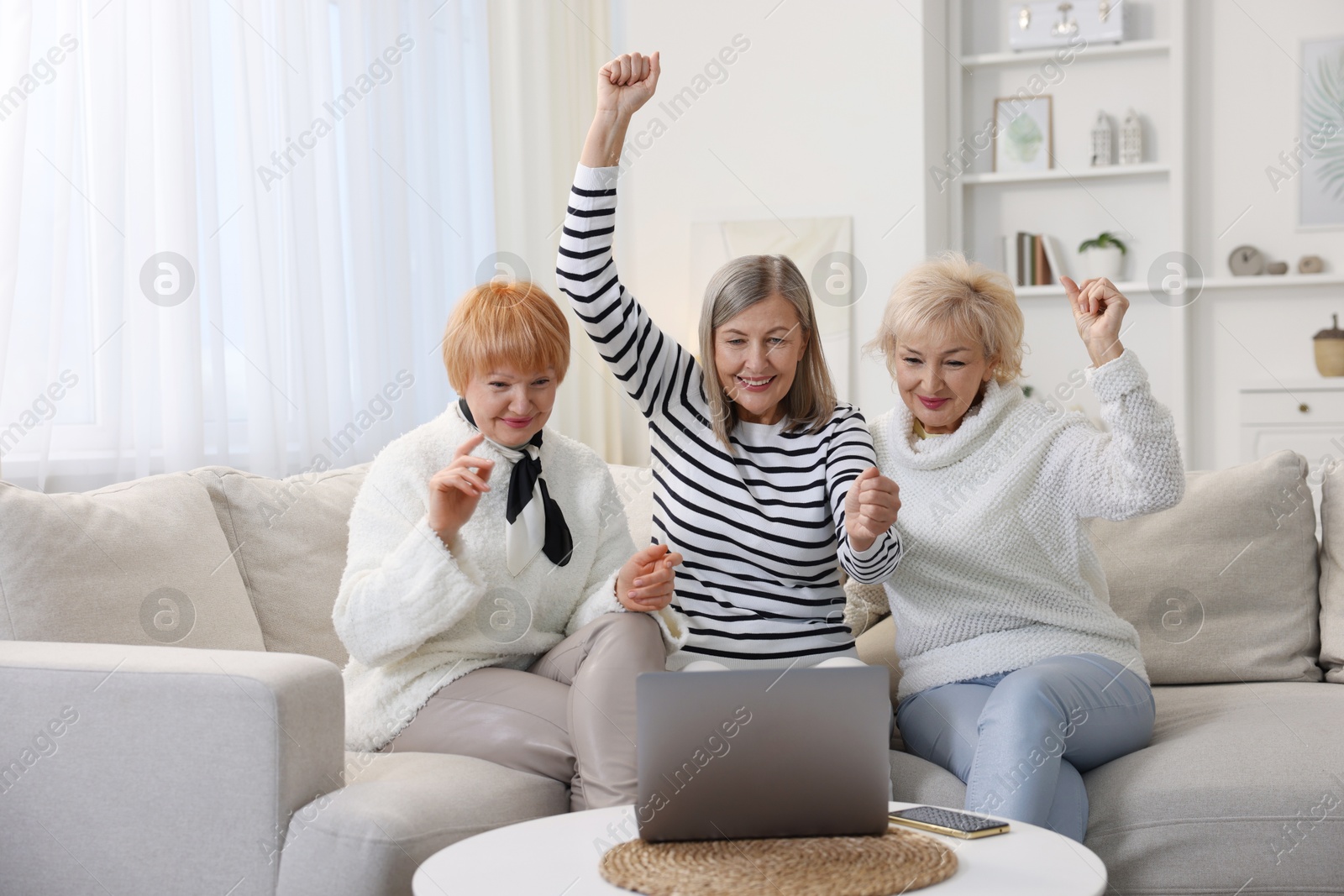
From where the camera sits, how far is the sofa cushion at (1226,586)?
6.70ft

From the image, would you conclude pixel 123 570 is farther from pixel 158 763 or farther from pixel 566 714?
pixel 566 714

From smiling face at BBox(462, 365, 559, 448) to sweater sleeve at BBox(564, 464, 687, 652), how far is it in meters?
0.20

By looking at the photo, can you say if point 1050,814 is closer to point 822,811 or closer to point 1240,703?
point 822,811

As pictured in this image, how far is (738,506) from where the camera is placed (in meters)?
1.78

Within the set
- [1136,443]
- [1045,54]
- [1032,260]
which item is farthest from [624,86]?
[1045,54]

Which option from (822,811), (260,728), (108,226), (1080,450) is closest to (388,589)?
(260,728)

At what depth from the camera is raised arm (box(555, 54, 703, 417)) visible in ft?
5.70

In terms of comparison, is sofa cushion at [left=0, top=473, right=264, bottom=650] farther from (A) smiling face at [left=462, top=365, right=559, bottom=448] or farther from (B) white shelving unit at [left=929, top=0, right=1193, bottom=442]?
(B) white shelving unit at [left=929, top=0, right=1193, bottom=442]

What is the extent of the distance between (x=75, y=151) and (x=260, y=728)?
4.59ft

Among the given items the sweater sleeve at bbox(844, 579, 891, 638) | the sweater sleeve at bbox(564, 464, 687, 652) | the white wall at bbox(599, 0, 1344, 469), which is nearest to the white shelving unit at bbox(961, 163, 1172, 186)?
the white wall at bbox(599, 0, 1344, 469)

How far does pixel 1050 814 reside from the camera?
A: 1466 millimetres

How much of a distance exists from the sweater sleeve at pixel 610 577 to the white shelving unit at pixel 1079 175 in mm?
2916

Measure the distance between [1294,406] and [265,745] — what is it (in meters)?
4.06

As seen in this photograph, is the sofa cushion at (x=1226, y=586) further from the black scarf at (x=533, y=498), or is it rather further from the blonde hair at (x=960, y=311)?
the black scarf at (x=533, y=498)
